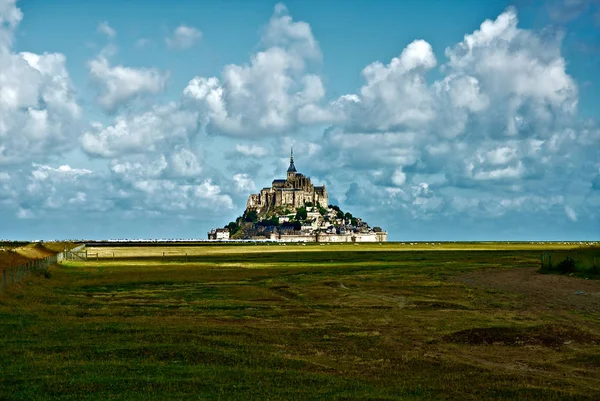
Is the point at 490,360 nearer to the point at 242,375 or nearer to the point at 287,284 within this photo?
the point at 242,375

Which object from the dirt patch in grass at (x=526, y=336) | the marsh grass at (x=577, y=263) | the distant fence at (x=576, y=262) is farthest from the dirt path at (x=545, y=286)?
the dirt patch in grass at (x=526, y=336)

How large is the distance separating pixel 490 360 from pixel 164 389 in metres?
8.82

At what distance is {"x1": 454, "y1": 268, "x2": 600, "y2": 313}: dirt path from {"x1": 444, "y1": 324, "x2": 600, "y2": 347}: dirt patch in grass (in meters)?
6.55

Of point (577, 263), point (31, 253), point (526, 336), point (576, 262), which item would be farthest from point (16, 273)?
point (31, 253)

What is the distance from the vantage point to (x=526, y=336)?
2162 cm

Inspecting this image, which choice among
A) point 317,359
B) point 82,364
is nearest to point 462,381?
point 317,359

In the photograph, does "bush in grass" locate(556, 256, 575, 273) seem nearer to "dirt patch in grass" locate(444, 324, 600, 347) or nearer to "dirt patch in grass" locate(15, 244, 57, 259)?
"dirt patch in grass" locate(444, 324, 600, 347)

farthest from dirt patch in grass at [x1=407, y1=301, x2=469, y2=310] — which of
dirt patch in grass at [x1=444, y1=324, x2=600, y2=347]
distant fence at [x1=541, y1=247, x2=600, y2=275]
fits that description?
distant fence at [x1=541, y1=247, x2=600, y2=275]

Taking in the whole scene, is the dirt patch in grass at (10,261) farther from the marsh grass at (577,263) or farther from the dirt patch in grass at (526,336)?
the marsh grass at (577,263)

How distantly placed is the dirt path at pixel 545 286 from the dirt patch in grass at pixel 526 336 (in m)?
6.55

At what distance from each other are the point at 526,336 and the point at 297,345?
7343 millimetres

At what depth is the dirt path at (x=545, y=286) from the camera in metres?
31.3

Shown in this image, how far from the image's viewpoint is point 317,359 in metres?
18.0

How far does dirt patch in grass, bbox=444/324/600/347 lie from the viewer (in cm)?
2073
